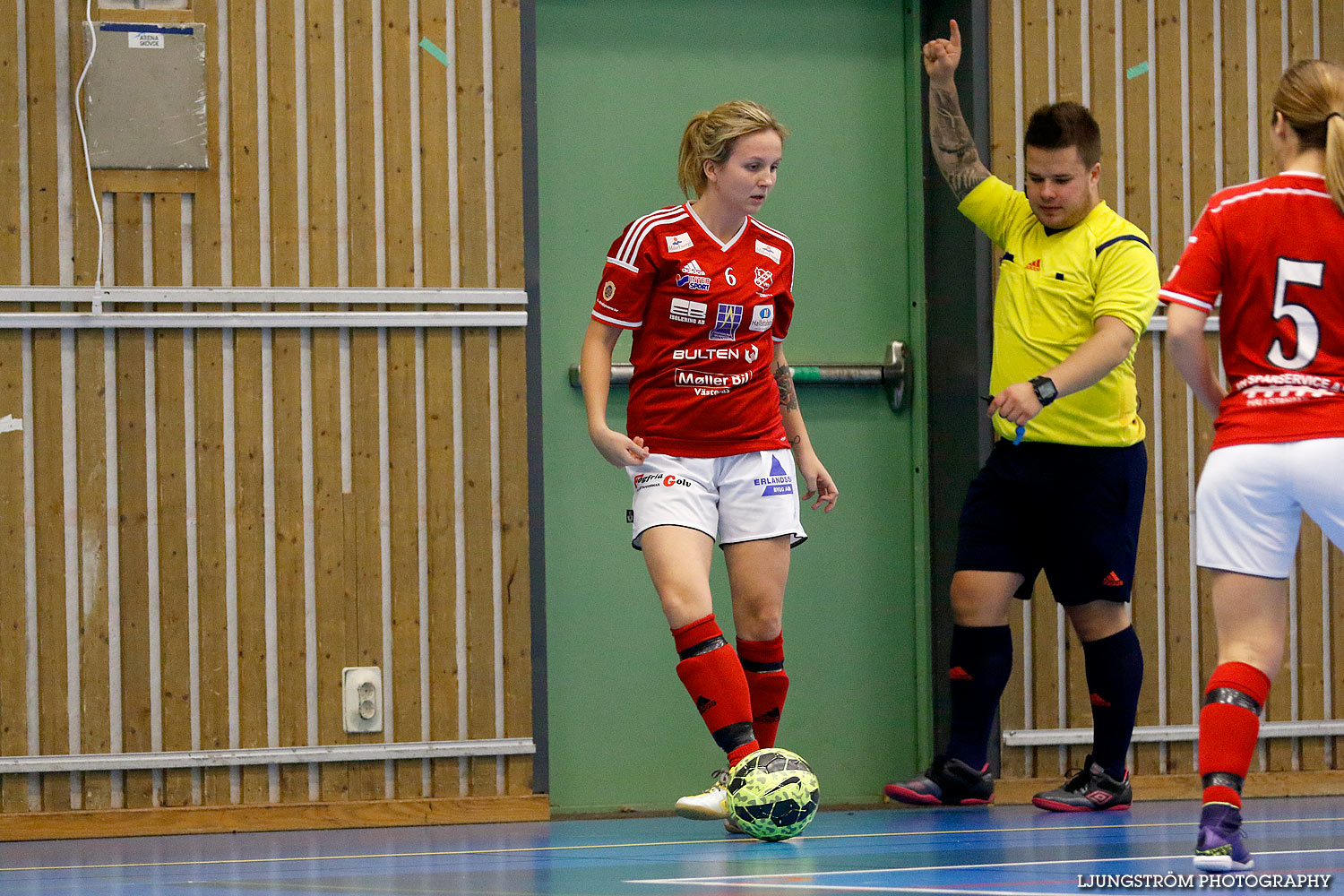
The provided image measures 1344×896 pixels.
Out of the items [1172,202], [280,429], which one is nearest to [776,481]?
[280,429]

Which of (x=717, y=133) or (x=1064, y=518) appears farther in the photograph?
(x=1064, y=518)

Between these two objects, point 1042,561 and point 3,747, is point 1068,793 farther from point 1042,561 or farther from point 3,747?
point 3,747

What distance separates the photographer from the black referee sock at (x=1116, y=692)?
4281 mm

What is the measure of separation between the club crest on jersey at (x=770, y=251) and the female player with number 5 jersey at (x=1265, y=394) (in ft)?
3.84

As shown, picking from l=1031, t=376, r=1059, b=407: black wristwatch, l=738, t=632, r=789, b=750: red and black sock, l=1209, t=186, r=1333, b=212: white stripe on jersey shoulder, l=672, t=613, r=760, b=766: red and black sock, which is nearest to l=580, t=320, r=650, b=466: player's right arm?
l=672, t=613, r=760, b=766: red and black sock

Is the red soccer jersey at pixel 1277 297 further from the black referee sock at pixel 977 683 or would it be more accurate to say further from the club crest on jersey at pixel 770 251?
the black referee sock at pixel 977 683

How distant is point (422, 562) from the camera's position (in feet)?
15.2

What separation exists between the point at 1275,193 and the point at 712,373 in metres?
1.42

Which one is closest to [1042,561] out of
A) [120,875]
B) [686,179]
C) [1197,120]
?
[686,179]

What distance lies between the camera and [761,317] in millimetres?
3791

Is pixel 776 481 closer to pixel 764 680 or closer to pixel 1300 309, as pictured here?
pixel 764 680

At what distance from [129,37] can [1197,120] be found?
3615mm

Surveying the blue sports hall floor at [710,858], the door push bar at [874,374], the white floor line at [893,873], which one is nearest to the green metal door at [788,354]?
the door push bar at [874,374]

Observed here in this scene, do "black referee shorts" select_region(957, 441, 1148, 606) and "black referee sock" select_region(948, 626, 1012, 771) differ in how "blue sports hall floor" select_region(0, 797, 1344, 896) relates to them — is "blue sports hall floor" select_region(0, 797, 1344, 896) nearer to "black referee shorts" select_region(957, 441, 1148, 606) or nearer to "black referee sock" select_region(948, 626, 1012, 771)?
"black referee sock" select_region(948, 626, 1012, 771)
